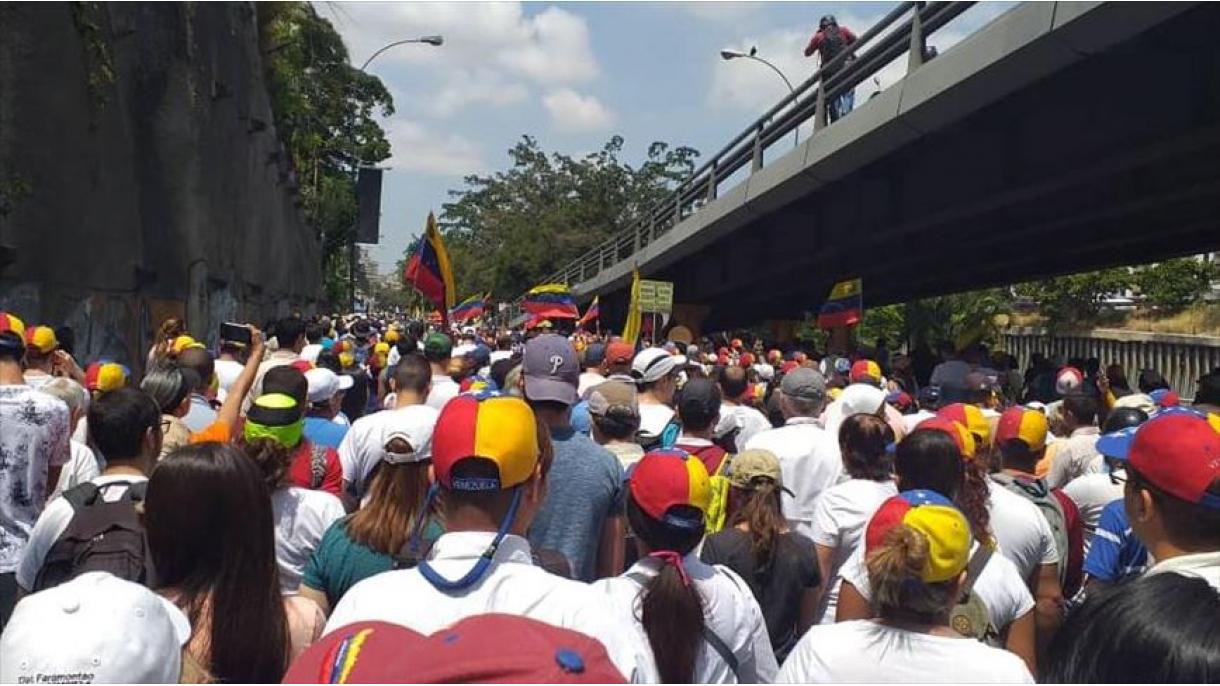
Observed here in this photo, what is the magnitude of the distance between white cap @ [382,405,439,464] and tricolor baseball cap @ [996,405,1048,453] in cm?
254

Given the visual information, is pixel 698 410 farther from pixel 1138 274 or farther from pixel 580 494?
pixel 1138 274

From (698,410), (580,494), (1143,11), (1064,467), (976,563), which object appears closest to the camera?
(976,563)

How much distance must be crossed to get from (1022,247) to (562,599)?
19.8 meters

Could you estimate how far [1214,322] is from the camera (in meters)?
34.8

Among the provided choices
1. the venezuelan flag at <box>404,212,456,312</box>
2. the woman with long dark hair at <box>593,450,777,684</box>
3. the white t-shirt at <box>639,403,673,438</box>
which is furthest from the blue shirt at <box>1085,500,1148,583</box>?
the venezuelan flag at <box>404,212,456,312</box>

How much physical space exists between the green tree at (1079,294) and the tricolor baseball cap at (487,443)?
41.2 m

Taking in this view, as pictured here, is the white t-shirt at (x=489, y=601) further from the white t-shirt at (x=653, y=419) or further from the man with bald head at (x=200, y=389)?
the man with bald head at (x=200, y=389)

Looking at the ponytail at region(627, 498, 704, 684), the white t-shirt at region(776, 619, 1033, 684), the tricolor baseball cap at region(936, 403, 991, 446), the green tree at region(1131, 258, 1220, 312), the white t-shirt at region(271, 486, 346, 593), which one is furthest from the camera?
the green tree at region(1131, 258, 1220, 312)

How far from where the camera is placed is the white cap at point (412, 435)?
131 inches

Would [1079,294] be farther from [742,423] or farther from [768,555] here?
[768,555]

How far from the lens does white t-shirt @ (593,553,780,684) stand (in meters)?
2.96

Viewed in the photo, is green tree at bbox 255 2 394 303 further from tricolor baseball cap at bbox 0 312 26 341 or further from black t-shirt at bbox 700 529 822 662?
black t-shirt at bbox 700 529 822 662

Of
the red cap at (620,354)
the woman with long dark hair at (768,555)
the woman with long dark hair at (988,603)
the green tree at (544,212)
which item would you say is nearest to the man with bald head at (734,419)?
the red cap at (620,354)

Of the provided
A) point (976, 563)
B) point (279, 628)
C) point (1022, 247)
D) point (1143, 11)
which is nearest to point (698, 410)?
point (976, 563)
